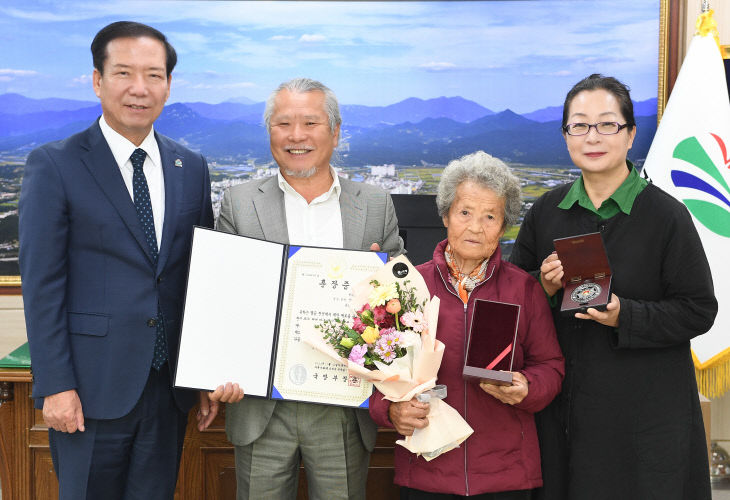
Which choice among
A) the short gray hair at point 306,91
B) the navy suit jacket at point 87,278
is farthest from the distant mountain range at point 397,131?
the navy suit jacket at point 87,278

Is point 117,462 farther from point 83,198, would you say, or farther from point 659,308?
point 659,308

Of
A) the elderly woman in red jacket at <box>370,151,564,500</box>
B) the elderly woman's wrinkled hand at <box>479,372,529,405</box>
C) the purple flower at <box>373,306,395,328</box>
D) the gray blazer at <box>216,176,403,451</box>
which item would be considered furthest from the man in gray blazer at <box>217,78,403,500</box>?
the elderly woman's wrinkled hand at <box>479,372,529,405</box>

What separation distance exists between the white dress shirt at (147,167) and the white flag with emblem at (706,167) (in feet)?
8.34

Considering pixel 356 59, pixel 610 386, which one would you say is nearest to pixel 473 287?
pixel 610 386

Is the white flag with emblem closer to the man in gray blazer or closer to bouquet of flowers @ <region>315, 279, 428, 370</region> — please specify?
the man in gray blazer

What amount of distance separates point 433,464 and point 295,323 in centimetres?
55

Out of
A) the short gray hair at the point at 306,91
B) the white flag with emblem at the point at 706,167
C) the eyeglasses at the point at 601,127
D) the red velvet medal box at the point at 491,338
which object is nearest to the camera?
the red velvet medal box at the point at 491,338

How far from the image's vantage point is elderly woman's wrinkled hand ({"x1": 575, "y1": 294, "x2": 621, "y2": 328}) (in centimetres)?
172

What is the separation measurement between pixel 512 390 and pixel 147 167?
1.23m

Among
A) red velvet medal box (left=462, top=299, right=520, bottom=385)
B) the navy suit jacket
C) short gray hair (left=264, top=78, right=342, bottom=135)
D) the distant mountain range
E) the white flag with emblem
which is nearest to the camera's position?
red velvet medal box (left=462, top=299, right=520, bottom=385)

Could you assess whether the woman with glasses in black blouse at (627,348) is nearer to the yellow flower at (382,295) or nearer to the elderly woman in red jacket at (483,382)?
the elderly woman in red jacket at (483,382)

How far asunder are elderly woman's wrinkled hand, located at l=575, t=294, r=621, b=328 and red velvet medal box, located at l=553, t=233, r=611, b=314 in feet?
0.05

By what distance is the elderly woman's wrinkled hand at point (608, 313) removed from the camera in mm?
1723

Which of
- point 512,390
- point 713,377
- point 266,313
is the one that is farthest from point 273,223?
point 713,377
